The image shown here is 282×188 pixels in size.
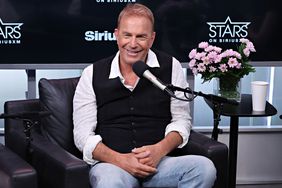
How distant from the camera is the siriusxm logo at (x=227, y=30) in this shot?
10.9ft

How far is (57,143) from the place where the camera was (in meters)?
2.73

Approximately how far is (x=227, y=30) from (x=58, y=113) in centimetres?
124

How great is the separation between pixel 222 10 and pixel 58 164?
156 centimetres

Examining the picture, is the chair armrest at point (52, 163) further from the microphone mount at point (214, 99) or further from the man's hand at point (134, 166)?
the microphone mount at point (214, 99)

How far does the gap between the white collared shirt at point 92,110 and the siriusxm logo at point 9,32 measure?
0.76m

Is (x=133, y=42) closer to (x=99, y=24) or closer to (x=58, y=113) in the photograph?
(x=58, y=113)

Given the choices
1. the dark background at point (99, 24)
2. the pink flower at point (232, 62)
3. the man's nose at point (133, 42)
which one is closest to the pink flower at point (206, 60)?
the pink flower at point (232, 62)

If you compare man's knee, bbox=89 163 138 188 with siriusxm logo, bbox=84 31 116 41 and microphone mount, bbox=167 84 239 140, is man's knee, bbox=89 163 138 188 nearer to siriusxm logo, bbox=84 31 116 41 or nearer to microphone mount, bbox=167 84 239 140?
microphone mount, bbox=167 84 239 140

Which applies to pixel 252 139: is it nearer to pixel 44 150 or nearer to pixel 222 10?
pixel 222 10

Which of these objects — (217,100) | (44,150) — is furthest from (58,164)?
(217,100)

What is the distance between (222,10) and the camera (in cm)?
331

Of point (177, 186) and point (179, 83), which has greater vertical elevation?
point (179, 83)

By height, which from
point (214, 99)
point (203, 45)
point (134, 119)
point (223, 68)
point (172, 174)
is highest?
point (203, 45)

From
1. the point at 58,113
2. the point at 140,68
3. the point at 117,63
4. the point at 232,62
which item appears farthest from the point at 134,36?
the point at 232,62
